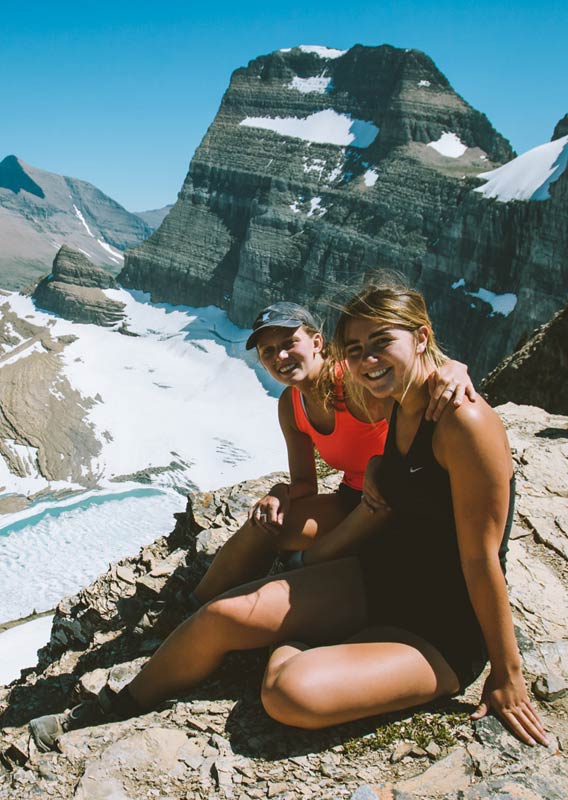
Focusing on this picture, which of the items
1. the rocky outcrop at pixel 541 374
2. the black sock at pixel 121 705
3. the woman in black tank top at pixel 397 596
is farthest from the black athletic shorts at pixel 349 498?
the rocky outcrop at pixel 541 374

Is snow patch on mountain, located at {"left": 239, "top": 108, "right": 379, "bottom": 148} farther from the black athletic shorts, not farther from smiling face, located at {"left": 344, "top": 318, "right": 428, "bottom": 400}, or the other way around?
smiling face, located at {"left": 344, "top": 318, "right": 428, "bottom": 400}

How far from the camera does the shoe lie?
3973 millimetres

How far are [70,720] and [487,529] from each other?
3.06m

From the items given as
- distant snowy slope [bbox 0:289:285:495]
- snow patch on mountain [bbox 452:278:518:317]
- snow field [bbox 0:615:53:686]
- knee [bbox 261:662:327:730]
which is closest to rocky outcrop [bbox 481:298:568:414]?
knee [bbox 261:662:327:730]

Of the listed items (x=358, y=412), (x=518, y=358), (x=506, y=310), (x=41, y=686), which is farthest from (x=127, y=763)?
(x=506, y=310)

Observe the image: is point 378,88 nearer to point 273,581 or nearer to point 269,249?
point 269,249

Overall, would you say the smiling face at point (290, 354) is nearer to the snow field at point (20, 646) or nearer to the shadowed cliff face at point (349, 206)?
the snow field at point (20, 646)

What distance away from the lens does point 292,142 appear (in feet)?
386

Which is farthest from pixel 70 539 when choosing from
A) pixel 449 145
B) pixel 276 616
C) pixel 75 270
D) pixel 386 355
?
pixel 75 270

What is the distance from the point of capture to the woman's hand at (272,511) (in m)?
4.52

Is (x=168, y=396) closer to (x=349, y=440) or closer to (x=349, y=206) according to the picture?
(x=349, y=206)

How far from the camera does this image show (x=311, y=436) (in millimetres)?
4992

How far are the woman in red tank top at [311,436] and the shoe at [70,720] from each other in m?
0.96

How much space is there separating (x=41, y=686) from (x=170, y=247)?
12495 cm
